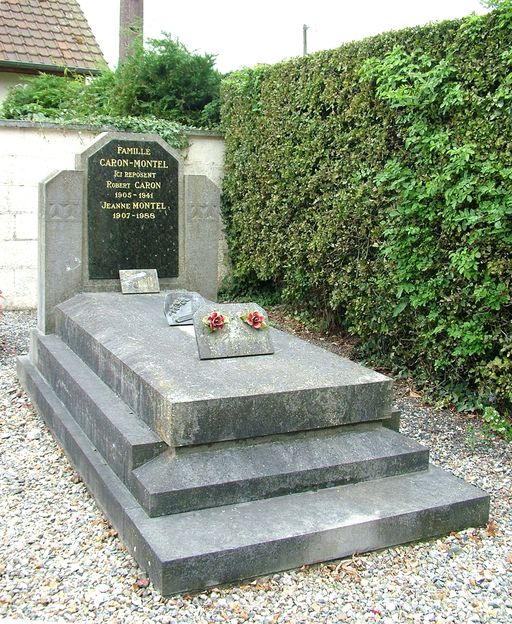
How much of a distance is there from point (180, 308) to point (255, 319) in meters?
1.00

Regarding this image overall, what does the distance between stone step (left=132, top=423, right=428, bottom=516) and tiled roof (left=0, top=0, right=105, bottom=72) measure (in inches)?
440

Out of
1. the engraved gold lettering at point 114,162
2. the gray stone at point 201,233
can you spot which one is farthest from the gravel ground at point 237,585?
the engraved gold lettering at point 114,162

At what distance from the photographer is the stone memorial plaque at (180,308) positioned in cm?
525

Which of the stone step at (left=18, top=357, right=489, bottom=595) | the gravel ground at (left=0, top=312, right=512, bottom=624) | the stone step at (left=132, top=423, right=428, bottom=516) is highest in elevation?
the stone step at (left=132, top=423, right=428, bottom=516)

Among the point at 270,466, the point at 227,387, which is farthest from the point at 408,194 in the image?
the point at 270,466

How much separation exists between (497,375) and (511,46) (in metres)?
2.32

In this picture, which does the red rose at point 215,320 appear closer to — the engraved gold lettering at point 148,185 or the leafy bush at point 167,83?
the engraved gold lettering at point 148,185

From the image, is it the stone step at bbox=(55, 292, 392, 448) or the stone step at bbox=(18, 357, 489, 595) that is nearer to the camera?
the stone step at bbox=(18, 357, 489, 595)

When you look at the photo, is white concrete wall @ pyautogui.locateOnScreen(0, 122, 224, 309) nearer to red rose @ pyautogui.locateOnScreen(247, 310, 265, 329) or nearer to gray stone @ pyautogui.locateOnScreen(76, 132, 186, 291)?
gray stone @ pyautogui.locateOnScreen(76, 132, 186, 291)

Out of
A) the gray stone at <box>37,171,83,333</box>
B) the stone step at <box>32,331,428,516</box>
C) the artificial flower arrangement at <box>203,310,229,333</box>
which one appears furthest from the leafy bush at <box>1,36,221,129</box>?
the stone step at <box>32,331,428,516</box>

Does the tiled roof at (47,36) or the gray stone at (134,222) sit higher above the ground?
the tiled roof at (47,36)

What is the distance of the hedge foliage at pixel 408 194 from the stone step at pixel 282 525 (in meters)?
1.72

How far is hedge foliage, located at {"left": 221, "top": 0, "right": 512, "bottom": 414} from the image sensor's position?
531 cm

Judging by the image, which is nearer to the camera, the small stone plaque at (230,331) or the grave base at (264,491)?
the grave base at (264,491)
